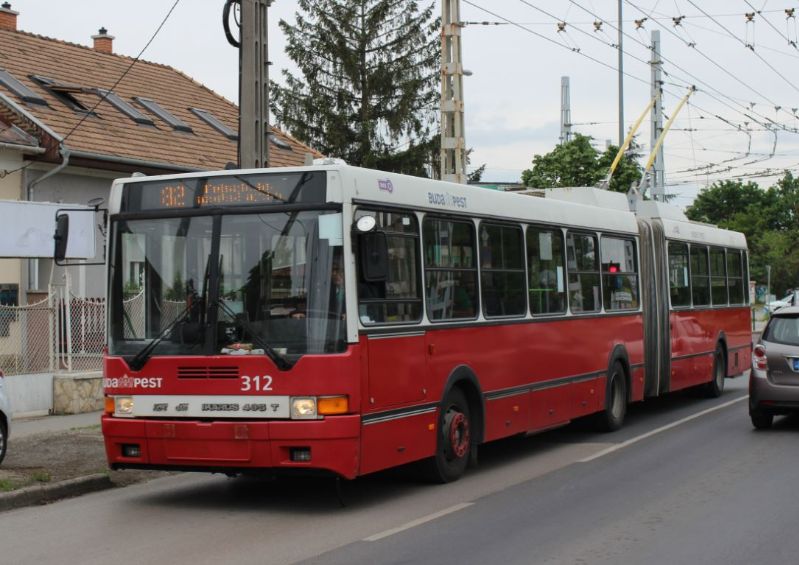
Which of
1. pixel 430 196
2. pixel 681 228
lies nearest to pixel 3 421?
pixel 430 196

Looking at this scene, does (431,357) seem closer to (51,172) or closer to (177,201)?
(177,201)

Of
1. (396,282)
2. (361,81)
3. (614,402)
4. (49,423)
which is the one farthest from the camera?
(361,81)

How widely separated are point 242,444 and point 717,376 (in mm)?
13068

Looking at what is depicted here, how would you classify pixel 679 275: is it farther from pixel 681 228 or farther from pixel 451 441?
pixel 451 441

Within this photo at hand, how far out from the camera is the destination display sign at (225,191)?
31.6 ft

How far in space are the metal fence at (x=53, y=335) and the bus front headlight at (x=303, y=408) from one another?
8.95 meters

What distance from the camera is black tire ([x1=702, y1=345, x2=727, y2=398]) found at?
20.6m

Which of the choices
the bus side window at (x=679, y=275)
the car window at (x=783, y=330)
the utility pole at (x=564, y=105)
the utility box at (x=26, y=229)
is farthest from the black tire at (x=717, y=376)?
the utility pole at (x=564, y=105)

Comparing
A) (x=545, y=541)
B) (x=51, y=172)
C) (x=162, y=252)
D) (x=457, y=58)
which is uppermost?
(x=457, y=58)

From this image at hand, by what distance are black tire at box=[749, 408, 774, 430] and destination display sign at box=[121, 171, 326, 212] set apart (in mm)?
8010

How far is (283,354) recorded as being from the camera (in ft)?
30.9

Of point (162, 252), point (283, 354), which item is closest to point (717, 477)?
point (283, 354)

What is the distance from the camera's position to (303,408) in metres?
9.35

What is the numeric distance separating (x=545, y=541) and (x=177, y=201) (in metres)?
4.12
